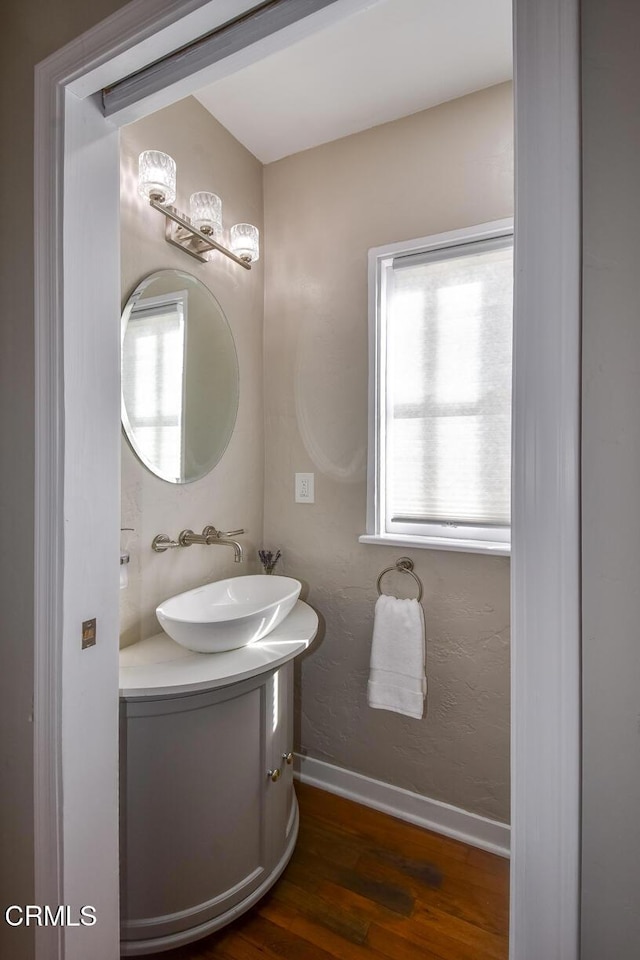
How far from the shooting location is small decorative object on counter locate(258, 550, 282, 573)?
1946 millimetres

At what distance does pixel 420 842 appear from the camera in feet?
5.27

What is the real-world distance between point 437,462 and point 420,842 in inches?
53.2

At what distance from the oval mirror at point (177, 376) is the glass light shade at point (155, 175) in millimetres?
226

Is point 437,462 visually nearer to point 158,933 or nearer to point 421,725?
Result: point 421,725

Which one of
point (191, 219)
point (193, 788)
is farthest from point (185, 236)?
point (193, 788)

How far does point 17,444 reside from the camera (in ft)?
3.07

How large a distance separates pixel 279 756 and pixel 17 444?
1.17 metres

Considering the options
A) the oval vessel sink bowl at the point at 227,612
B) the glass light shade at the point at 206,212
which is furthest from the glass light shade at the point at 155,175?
the oval vessel sink bowl at the point at 227,612

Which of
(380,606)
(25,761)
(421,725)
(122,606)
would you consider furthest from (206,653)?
(421,725)

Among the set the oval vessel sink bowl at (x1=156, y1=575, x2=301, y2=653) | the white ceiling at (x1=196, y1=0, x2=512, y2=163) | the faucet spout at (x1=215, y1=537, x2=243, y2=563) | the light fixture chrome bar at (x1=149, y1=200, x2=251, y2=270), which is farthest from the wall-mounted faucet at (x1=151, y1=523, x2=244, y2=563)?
the white ceiling at (x1=196, y1=0, x2=512, y2=163)

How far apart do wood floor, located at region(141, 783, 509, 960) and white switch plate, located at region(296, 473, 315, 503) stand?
3.97 feet

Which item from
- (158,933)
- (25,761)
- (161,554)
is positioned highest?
(161,554)

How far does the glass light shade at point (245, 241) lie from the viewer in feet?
5.66

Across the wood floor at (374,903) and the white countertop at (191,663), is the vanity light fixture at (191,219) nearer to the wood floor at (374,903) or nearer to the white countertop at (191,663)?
the white countertop at (191,663)
